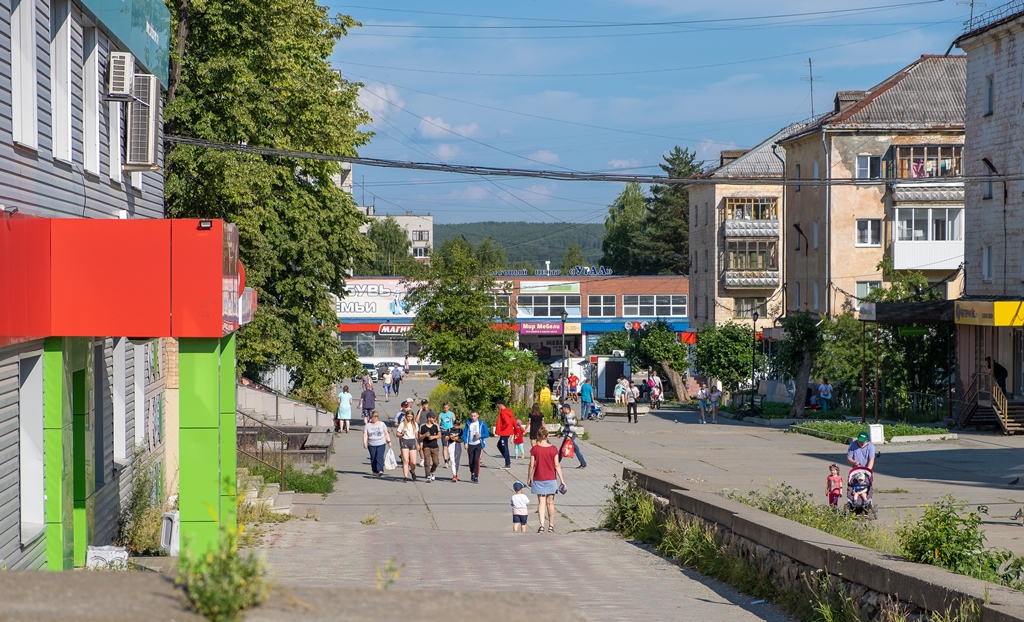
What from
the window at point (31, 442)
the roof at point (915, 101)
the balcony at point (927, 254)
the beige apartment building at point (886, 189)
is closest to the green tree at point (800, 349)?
the beige apartment building at point (886, 189)

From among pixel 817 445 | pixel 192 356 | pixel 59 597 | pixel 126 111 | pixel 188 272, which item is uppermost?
pixel 126 111

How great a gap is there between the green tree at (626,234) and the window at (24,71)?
10331 cm

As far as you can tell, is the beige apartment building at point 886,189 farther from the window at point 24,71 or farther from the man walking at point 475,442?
the window at point 24,71

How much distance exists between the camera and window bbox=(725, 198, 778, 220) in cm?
6788

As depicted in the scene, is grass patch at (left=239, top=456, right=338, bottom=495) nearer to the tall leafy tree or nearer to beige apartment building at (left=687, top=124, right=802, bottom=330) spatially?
the tall leafy tree

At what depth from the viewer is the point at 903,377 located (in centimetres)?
3894

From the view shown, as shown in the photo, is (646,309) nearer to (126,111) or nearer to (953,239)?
(953,239)

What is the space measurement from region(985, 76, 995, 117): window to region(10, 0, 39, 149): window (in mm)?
33389

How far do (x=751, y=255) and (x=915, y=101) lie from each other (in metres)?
16.0

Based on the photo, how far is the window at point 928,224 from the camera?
52.1 m

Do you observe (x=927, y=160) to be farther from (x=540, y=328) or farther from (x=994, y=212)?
(x=540, y=328)

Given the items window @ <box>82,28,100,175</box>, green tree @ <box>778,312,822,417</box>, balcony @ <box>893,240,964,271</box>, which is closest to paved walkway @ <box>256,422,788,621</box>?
window @ <box>82,28,100,175</box>

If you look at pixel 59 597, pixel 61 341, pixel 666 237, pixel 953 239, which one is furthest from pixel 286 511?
Answer: pixel 666 237

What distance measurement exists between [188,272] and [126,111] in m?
6.72
